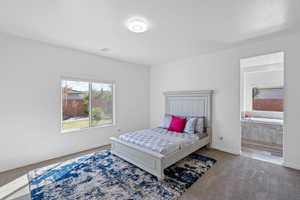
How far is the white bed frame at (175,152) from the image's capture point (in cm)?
237

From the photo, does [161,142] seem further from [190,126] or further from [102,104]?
[102,104]

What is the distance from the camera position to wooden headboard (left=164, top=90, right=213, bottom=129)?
378 centimetres

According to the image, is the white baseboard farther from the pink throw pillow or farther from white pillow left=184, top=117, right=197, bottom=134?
the pink throw pillow

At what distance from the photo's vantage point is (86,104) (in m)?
3.78

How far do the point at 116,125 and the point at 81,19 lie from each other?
9.79 feet

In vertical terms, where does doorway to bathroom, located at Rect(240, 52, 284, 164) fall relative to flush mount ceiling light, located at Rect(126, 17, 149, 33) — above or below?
below

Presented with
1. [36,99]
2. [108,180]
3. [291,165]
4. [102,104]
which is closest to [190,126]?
Answer: [291,165]

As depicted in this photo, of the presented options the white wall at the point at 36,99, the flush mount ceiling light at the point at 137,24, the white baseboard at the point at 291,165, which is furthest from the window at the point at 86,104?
the white baseboard at the point at 291,165

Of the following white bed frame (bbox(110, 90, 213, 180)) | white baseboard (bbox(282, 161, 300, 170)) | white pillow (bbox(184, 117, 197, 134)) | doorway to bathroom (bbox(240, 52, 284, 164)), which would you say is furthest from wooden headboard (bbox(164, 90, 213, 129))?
white baseboard (bbox(282, 161, 300, 170))

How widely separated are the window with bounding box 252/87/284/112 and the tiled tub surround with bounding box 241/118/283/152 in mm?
679

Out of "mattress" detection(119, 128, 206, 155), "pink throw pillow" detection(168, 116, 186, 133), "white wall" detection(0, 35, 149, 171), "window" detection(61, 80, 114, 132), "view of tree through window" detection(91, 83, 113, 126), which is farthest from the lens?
"view of tree through window" detection(91, 83, 113, 126)

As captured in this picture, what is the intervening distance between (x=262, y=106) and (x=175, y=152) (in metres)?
4.05

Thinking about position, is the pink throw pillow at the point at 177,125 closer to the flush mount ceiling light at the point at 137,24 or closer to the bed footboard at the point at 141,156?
the bed footboard at the point at 141,156

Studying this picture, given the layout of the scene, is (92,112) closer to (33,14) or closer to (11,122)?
(11,122)
